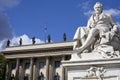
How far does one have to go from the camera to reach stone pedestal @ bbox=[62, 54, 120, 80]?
700 cm

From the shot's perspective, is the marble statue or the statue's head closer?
the marble statue

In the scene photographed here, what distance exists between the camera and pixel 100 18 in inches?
311

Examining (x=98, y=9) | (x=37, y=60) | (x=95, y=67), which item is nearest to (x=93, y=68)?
(x=95, y=67)

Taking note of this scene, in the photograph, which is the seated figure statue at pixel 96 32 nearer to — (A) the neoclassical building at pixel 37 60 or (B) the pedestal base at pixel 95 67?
(B) the pedestal base at pixel 95 67

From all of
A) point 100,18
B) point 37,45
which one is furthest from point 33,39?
point 100,18

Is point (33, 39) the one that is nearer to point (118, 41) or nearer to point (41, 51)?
point (41, 51)

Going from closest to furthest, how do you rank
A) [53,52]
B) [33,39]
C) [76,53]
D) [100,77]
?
[100,77], [76,53], [53,52], [33,39]

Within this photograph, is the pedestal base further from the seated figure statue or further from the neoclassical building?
the neoclassical building

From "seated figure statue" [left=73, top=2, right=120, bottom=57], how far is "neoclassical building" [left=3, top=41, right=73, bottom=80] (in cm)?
5285

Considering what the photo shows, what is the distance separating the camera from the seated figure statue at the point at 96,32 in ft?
24.8

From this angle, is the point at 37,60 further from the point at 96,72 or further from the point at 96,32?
the point at 96,72

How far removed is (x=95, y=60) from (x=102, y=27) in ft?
3.18

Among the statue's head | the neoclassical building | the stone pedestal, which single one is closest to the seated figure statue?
the statue's head

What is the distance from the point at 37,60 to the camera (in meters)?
64.9
